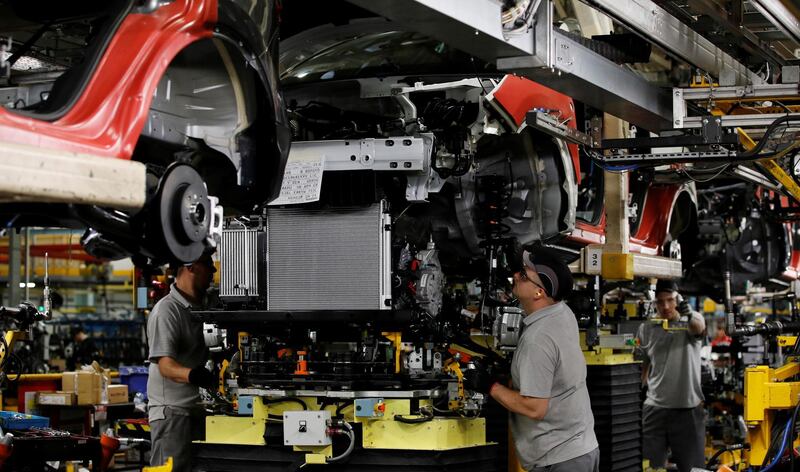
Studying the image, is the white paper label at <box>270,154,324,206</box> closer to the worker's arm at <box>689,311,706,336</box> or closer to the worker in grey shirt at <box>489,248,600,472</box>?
the worker in grey shirt at <box>489,248,600,472</box>

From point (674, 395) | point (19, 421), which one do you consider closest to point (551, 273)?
point (19, 421)

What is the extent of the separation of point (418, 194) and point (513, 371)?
1.01m

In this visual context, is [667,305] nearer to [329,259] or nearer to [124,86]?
[329,259]

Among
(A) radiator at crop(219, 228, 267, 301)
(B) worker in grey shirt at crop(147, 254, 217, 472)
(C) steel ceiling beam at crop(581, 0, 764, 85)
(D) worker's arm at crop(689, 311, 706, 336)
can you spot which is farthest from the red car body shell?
(D) worker's arm at crop(689, 311, 706, 336)

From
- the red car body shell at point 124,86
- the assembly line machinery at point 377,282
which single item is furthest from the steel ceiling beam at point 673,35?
the red car body shell at point 124,86

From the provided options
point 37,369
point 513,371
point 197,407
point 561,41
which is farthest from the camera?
point 37,369

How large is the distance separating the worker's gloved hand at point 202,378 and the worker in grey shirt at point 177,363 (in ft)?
0.63

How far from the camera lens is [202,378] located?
6008 mm

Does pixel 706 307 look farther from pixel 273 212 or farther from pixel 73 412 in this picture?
pixel 273 212

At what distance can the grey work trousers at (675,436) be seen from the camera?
8.91 m

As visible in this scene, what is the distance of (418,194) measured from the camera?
5582mm

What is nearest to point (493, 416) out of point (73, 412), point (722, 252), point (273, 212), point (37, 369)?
point (273, 212)

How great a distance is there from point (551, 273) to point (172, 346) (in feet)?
7.57

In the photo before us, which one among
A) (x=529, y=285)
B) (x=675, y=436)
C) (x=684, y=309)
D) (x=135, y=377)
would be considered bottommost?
(x=675, y=436)
